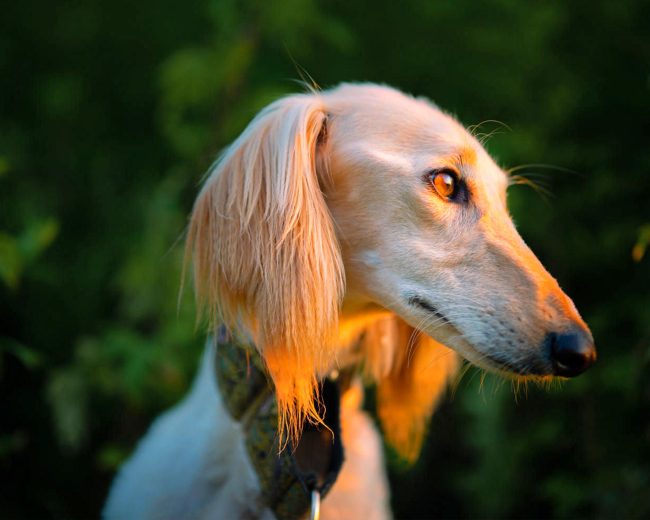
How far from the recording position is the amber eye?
1751 mm

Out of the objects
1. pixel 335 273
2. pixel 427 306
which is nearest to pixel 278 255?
pixel 335 273

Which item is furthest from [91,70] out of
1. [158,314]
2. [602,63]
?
[602,63]

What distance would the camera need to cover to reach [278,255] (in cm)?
170

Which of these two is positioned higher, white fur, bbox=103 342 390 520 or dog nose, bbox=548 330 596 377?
dog nose, bbox=548 330 596 377

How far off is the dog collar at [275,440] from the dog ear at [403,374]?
0.74 ft

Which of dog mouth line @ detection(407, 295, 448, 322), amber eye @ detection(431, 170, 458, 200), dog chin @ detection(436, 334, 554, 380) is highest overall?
amber eye @ detection(431, 170, 458, 200)

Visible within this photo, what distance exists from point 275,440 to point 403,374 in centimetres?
53

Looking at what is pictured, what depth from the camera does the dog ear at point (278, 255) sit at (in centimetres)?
169

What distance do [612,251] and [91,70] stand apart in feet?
10.6

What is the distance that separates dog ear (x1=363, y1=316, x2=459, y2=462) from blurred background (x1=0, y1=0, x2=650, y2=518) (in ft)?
1.99

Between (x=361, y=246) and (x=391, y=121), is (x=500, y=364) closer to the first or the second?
(x=361, y=246)

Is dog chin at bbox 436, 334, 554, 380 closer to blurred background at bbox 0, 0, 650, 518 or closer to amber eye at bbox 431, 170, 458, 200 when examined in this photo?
amber eye at bbox 431, 170, 458, 200

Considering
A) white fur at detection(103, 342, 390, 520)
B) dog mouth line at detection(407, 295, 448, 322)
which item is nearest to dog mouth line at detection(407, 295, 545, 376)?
dog mouth line at detection(407, 295, 448, 322)

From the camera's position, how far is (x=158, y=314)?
131 inches
